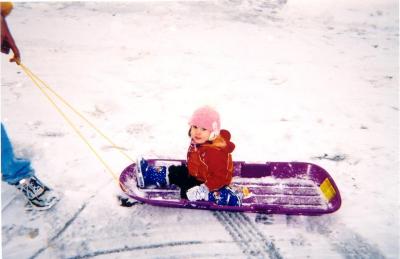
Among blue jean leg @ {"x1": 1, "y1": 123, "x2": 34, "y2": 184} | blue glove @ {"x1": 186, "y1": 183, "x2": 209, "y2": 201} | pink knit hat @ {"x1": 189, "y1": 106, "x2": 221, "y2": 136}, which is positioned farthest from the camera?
blue glove @ {"x1": 186, "y1": 183, "x2": 209, "y2": 201}

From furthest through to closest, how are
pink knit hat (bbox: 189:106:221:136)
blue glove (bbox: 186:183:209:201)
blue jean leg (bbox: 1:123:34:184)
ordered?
blue glove (bbox: 186:183:209:201) → pink knit hat (bbox: 189:106:221:136) → blue jean leg (bbox: 1:123:34:184)

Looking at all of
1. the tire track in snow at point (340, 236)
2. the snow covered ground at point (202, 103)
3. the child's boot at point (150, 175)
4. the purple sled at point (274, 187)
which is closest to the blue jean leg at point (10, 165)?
the snow covered ground at point (202, 103)

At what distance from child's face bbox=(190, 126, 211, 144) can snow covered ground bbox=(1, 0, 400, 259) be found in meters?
0.67

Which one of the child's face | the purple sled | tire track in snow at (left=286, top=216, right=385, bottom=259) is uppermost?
the child's face

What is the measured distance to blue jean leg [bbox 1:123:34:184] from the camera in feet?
8.86

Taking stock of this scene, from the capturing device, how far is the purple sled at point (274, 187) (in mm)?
3141

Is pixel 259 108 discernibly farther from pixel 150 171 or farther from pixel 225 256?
pixel 225 256

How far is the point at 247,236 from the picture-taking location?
114 inches

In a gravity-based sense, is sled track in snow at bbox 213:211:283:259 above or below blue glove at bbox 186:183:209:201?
below

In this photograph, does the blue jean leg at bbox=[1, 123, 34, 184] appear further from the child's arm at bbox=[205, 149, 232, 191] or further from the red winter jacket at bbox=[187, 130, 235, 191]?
the child's arm at bbox=[205, 149, 232, 191]

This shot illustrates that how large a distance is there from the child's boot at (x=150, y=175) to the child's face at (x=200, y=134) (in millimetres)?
532

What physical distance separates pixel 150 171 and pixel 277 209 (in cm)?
119

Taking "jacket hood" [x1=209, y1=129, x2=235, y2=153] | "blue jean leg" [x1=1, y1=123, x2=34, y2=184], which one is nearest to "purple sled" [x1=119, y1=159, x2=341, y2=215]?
"jacket hood" [x1=209, y1=129, x2=235, y2=153]

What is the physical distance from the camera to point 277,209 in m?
2.87
